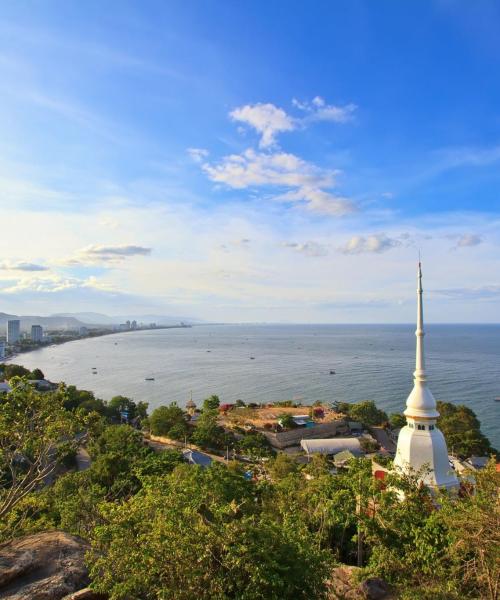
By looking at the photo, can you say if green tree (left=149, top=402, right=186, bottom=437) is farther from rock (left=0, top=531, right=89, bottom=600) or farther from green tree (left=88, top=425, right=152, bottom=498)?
rock (left=0, top=531, right=89, bottom=600)

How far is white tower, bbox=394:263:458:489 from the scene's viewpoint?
15.2 metres

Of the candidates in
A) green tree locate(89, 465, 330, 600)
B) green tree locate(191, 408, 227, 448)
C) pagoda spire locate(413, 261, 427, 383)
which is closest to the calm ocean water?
green tree locate(191, 408, 227, 448)

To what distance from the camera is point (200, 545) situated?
24.0 feet

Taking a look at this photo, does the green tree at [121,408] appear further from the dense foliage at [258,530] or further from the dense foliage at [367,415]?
the dense foliage at [258,530]

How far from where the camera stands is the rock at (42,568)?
8703 mm

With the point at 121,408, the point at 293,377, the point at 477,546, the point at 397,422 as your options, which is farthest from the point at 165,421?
the point at 293,377

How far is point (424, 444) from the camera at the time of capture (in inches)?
611

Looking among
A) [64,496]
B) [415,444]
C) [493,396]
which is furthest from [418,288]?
[493,396]

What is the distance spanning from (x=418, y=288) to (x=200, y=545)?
14023mm

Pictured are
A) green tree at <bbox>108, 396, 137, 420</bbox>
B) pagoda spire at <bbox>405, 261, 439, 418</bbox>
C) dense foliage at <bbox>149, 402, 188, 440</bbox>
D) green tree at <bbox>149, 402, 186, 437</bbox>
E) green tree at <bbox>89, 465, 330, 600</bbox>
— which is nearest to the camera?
green tree at <bbox>89, 465, 330, 600</bbox>

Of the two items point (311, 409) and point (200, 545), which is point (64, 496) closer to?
point (200, 545)

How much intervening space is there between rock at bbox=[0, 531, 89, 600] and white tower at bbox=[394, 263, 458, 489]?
33.4ft

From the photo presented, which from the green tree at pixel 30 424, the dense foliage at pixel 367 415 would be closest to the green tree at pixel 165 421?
the dense foliage at pixel 367 415

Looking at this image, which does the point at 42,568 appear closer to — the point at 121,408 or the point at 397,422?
the point at 397,422
